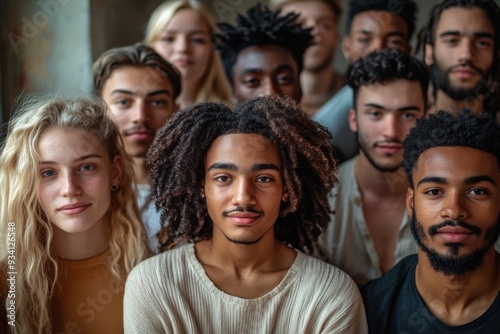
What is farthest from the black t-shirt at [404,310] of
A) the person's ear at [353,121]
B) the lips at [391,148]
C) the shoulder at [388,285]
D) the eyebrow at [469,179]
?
the person's ear at [353,121]

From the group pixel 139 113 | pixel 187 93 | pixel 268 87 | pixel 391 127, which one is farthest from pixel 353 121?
pixel 187 93

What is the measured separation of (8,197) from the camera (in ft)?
8.48

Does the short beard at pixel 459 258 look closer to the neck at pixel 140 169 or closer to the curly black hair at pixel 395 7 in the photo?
the neck at pixel 140 169

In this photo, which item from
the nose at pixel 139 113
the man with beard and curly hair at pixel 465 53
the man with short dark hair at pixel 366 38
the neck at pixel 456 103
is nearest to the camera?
the nose at pixel 139 113

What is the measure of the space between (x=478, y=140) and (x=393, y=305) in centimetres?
65

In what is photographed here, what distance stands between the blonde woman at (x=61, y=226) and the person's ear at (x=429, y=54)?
66.2 inches

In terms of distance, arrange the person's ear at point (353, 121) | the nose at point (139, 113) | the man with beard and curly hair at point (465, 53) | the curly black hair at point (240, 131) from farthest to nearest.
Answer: the man with beard and curly hair at point (465, 53)
the person's ear at point (353, 121)
the nose at point (139, 113)
the curly black hair at point (240, 131)

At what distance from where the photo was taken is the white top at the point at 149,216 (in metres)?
2.85

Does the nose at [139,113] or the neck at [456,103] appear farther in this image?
the neck at [456,103]

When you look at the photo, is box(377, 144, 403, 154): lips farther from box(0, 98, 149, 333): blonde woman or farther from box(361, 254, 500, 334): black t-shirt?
box(0, 98, 149, 333): blonde woman

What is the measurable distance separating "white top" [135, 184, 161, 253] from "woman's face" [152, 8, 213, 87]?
1.19 m

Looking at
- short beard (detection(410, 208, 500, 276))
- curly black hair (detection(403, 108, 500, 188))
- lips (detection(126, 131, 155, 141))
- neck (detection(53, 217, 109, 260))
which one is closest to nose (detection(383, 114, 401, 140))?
curly black hair (detection(403, 108, 500, 188))

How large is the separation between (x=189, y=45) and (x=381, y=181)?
60.3 inches

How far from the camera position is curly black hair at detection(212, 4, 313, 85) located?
347 centimetres
